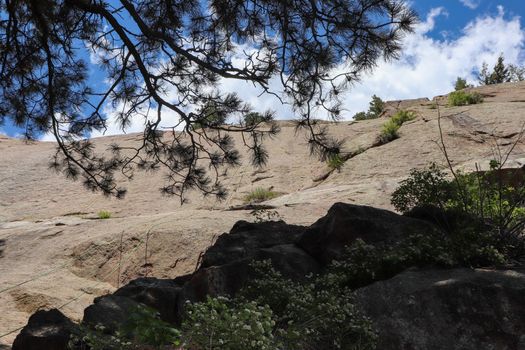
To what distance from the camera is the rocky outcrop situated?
2.91 metres

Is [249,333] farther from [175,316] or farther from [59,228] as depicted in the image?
[59,228]

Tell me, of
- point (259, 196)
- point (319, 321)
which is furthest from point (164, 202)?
point (319, 321)

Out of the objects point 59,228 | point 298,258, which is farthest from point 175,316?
point 59,228

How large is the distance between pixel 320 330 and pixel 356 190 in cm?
610

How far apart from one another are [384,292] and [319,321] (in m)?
0.52

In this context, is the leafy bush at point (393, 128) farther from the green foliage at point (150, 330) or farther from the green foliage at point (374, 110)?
the green foliage at point (150, 330)

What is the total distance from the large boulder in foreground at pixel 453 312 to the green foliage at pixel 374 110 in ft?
48.1

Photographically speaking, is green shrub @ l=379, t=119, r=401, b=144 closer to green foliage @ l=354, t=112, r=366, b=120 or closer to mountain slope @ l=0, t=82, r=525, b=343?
mountain slope @ l=0, t=82, r=525, b=343

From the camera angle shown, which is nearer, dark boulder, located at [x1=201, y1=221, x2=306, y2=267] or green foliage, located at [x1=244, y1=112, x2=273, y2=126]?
dark boulder, located at [x1=201, y1=221, x2=306, y2=267]

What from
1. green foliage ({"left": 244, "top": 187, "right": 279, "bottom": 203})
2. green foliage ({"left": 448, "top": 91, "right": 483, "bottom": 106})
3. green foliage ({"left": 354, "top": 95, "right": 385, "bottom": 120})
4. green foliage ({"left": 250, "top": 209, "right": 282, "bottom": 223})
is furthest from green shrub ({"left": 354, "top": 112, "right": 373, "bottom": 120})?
green foliage ({"left": 250, "top": 209, "right": 282, "bottom": 223})

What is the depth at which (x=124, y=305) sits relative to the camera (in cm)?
361

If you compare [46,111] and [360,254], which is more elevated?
[46,111]

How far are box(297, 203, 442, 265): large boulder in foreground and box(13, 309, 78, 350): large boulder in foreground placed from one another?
6.17 ft

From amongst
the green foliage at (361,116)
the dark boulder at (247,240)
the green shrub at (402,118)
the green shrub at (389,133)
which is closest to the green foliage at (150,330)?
→ the dark boulder at (247,240)
